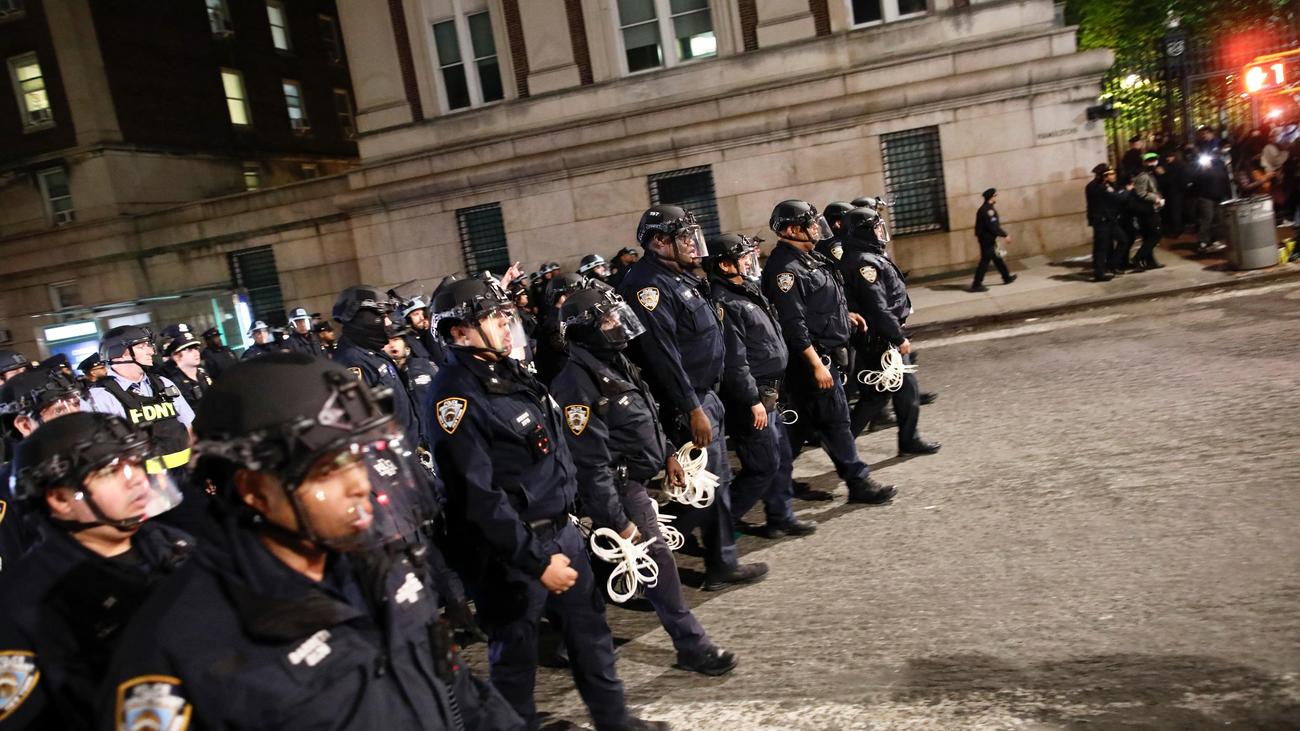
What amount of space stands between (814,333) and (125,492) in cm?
547

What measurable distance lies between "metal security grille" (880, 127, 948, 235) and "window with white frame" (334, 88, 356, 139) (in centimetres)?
2621

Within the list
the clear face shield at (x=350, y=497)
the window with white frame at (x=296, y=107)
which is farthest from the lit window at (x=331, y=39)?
the clear face shield at (x=350, y=497)

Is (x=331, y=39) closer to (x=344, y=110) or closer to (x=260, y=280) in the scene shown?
(x=344, y=110)

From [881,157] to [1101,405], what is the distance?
11.2 metres

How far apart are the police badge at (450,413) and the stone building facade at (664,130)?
1562 centimetres

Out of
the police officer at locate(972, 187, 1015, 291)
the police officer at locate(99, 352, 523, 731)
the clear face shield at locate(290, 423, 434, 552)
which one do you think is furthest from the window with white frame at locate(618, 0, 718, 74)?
the police officer at locate(99, 352, 523, 731)

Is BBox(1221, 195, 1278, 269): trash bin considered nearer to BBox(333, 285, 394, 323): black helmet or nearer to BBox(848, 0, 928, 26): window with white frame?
BBox(848, 0, 928, 26): window with white frame

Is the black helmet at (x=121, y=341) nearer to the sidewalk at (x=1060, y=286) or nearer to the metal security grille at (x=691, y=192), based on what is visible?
the sidewalk at (x=1060, y=286)

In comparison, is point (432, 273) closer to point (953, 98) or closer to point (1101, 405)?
point (953, 98)

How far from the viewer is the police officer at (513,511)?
3.71m

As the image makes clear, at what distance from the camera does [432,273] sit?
21.2 metres

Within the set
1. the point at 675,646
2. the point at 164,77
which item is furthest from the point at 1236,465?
the point at 164,77

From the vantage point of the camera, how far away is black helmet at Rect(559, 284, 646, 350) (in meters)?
4.85

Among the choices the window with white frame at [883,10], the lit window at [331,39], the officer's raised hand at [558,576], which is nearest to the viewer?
the officer's raised hand at [558,576]
